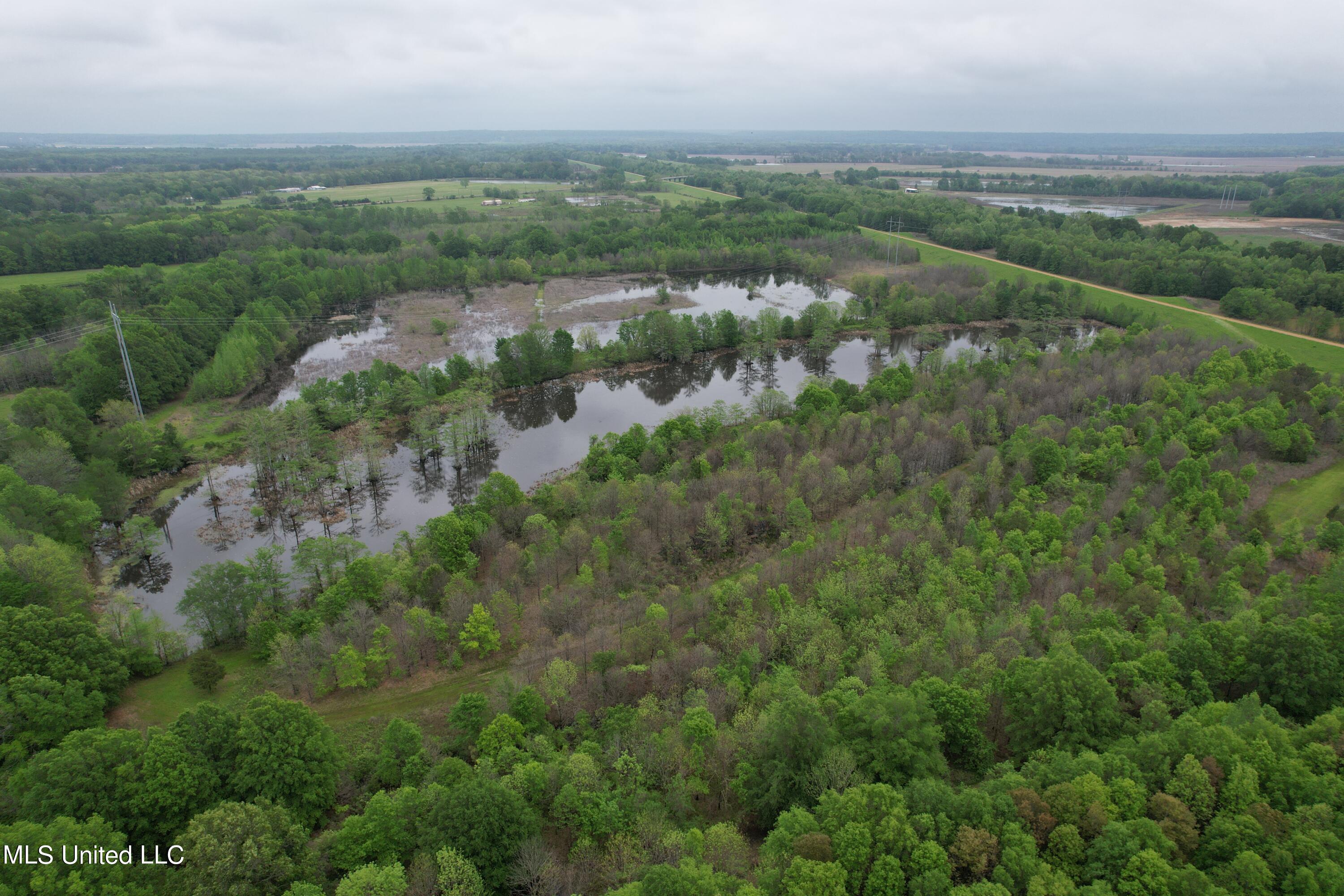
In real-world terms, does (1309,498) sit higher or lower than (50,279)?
lower

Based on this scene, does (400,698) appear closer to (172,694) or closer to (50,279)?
(172,694)

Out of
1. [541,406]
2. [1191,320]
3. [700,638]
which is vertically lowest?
[700,638]

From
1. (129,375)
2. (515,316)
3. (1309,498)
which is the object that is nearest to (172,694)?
(129,375)

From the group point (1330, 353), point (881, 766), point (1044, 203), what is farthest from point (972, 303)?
point (1044, 203)

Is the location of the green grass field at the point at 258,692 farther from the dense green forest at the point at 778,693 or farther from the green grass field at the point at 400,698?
the dense green forest at the point at 778,693

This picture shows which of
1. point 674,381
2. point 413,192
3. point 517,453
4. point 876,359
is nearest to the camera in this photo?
point 517,453

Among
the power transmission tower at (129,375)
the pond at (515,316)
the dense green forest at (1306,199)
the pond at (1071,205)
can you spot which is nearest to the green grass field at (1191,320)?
the pond at (515,316)

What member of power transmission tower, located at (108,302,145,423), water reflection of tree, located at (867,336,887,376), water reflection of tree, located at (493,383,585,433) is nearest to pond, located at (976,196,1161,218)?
water reflection of tree, located at (867,336,887,376)
